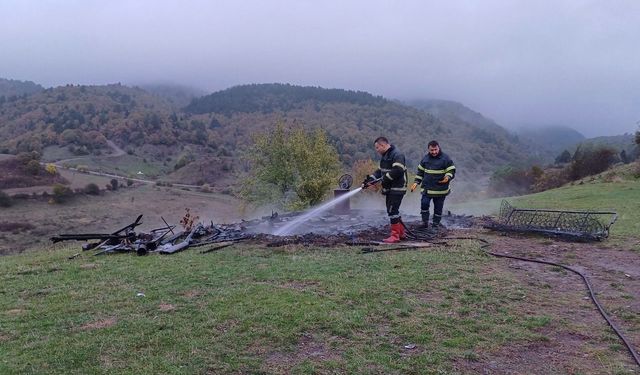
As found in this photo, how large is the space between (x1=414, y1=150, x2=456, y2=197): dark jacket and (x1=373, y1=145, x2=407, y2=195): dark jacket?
4.85 feet

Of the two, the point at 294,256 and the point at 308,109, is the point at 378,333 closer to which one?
the point at 294,256

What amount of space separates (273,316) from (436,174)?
7816mm

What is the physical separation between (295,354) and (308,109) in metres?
143

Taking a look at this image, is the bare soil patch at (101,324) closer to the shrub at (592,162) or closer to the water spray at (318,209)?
the water spray at (318,209)

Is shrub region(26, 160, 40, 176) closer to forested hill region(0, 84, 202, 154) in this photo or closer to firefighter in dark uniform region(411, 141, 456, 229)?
forested hill region(0, 84, 202, 154)

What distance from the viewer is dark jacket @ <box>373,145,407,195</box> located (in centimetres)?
1102

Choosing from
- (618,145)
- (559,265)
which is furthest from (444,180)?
(618,145)

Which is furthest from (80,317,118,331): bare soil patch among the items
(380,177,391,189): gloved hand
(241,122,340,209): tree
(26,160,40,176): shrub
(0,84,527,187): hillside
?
(0,84,527,187): hillside

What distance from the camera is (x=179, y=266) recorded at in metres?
9.31

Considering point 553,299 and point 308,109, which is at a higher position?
point 308,109

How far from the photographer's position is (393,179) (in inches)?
437

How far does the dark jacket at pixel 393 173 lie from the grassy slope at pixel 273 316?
2090 mm

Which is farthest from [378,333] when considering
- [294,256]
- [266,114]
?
[266,114]

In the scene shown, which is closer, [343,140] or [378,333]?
[378,333]
